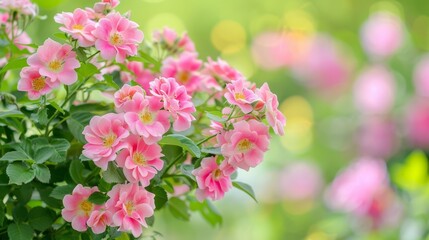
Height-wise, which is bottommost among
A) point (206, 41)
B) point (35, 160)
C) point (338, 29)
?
point (35, 160)

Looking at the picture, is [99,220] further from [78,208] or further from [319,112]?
[319,112]

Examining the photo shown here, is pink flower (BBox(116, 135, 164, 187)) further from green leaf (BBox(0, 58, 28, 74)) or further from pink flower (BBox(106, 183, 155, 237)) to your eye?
green leaf (BBox(0, 58, 28, 74))

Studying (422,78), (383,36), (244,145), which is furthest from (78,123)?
(383,36)

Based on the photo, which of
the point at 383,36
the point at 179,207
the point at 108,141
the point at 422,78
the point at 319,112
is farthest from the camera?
the point at 319,112

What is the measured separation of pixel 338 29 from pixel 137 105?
7.60 feet

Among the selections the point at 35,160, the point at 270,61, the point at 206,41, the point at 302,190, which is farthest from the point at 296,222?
the point at 35,160

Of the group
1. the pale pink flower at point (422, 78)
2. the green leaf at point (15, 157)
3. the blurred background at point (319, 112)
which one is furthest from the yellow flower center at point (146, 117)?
the pale pink flower at point (422, 78)

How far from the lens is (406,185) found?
140 centimetres

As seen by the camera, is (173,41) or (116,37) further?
(173,41)

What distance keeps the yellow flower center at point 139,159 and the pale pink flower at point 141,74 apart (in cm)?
20

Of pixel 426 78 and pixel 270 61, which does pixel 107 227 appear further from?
pixel 270 61

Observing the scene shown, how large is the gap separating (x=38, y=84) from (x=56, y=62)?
3 centimetres

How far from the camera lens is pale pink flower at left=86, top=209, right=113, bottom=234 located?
0.59 metres

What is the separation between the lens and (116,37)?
0.61 m
